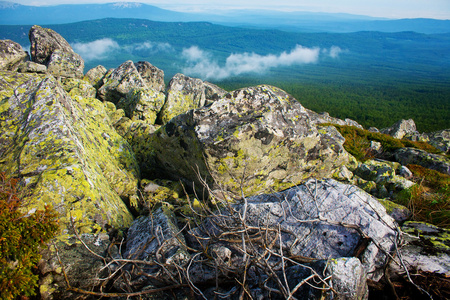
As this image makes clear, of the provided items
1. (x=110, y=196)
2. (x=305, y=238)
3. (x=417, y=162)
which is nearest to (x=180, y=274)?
(x=305, y=238)

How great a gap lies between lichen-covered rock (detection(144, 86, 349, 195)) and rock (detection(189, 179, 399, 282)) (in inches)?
60.7

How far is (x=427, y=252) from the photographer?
3607mm

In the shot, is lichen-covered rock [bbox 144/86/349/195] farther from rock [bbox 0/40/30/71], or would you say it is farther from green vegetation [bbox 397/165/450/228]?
rock [bbox 0/40/30/71]

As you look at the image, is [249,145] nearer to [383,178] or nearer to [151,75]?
[383,178]

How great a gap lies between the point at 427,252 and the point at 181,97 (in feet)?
45.0

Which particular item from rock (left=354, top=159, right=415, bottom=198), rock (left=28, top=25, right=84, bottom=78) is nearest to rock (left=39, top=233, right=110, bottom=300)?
rock (left=354, top=159, right=415, bottom=198)

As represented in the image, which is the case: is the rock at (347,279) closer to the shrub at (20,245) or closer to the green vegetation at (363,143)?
the shrub at (20,245)

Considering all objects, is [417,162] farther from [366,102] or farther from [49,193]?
[366,102]

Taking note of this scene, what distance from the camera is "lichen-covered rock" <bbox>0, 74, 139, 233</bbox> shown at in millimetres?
4391

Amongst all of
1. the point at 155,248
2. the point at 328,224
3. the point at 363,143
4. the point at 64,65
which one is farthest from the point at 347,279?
the point at 64,65

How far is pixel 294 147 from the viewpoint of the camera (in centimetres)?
695

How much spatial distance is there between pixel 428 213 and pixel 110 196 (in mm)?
7126

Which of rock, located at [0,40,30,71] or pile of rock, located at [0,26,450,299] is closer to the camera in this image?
pile of rock, located at [0,26,450,299]

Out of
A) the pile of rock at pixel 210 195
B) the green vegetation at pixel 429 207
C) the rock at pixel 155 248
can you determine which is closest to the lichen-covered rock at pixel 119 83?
the pile of rock at pixel 210 195
